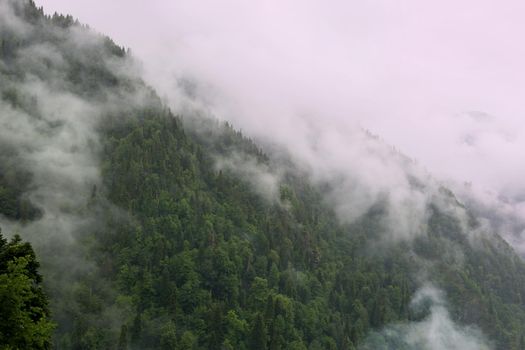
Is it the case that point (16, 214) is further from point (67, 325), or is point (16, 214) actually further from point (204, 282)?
point (204, 282)

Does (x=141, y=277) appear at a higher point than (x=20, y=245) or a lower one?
higher

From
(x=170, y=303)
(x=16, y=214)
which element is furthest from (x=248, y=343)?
(x=16, y=214)

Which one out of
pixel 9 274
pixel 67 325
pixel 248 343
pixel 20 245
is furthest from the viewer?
pixel 248 343

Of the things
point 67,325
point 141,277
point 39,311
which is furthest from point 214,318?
point 39,311

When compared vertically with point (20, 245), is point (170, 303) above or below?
above

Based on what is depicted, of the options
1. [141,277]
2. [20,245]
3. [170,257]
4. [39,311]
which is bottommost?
[39,311]

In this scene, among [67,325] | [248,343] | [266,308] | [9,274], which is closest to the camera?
[9,274]

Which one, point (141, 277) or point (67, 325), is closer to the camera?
point (67, 325)

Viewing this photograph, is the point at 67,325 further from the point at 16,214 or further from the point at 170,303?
the point at 16,214

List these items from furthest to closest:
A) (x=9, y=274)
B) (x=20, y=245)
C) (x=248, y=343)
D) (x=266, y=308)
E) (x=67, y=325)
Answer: (x=266, y=308), (x=248, y=343), (x=67, y=325), (x=20, y=245), (x=9, y=274)
